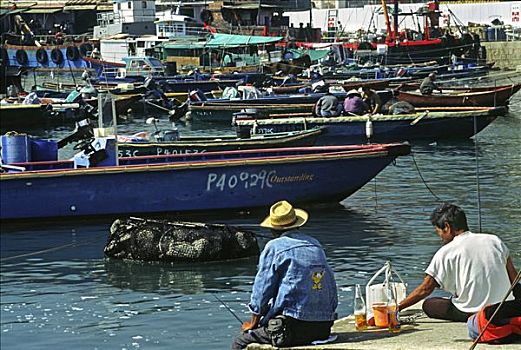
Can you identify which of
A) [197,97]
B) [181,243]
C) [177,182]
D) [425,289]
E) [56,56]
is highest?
[425,289]

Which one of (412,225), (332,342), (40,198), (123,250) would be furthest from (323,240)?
(332,342)

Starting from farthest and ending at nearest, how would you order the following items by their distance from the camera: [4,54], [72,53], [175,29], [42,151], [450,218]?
[175,29] < [4,54] < [72,53] < [42,151] < [450,218]

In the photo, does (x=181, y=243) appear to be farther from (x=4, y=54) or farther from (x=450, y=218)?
(x=4, y=54)

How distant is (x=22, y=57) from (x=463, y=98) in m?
37.4

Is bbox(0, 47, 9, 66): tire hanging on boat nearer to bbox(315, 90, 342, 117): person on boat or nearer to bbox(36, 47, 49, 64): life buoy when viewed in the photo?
Answer: bbox(36, 47, 49, 64): life buoy

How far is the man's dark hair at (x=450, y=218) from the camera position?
8094mm

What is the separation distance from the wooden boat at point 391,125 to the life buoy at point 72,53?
3481cm

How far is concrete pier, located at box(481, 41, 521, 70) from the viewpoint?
7075 centimetres

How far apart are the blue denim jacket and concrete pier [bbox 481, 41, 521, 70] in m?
64.2

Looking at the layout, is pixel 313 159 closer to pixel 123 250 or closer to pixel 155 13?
pixel 123 250

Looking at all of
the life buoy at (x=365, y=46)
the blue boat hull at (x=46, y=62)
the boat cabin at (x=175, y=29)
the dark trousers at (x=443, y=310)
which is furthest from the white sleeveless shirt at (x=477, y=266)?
the life buoy at (x=365, y=46)

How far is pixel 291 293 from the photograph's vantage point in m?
8.01

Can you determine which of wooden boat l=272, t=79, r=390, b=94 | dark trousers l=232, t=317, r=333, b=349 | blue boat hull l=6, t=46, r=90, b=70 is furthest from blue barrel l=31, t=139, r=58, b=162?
blue boat hull l=6, t=46, r=90, b=70

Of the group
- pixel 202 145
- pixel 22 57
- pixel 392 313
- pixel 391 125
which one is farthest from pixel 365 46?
pixel 392 313
